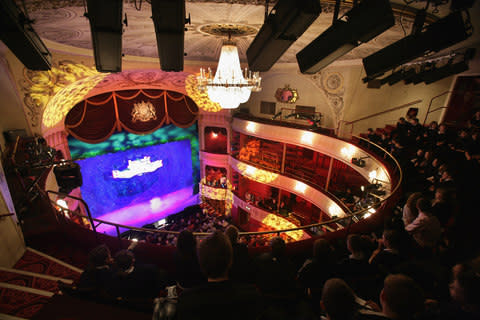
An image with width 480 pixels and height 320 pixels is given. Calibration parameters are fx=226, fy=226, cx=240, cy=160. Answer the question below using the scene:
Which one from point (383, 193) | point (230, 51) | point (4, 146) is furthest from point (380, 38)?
point (4, 146)

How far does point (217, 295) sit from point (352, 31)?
2787mm

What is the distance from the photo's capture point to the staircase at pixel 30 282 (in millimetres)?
2443

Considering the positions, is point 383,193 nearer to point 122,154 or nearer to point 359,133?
point 359,133

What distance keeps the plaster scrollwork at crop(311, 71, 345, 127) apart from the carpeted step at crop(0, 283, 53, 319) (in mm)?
9877

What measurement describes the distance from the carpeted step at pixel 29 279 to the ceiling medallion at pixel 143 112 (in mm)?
8262

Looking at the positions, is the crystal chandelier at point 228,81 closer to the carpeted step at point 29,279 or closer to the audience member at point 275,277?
the audience member at point 275,277

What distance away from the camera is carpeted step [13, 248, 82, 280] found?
3.15 metres

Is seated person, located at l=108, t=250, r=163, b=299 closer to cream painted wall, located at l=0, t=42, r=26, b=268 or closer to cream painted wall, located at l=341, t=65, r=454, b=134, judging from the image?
cream painted wall, located at l=0, t=42, r=26, b=268

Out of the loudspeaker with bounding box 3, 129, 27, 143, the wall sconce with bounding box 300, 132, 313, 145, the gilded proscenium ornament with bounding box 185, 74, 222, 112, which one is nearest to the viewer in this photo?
the loudspeaker with bounding box 3, 129, 27, 143

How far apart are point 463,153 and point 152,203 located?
1306 cm

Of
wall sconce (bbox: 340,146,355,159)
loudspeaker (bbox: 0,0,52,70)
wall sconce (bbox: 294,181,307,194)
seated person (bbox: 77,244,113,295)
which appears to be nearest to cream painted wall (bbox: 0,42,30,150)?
loudspeaker (bbox: 0,0,52,70)

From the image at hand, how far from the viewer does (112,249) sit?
3.31 meters

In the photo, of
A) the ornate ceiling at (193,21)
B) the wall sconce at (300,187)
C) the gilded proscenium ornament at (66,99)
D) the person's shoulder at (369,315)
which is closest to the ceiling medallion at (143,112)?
the gilded proscenium ornament at (66,99)

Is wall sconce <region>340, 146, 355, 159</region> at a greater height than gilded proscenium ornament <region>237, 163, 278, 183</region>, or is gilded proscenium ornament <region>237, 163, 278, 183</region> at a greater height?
Result: wall sconce <region>340, 146, 355, 159</region>
